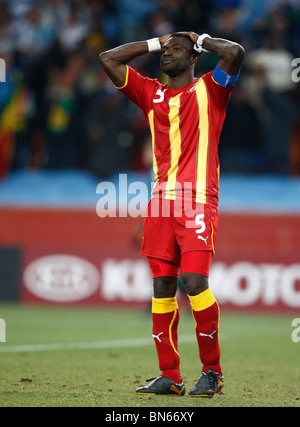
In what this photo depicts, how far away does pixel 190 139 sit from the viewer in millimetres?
5551

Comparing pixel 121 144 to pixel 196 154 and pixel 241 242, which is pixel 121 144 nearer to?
pixel 241 242

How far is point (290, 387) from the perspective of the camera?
589 centimetres

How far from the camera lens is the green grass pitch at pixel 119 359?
518cm

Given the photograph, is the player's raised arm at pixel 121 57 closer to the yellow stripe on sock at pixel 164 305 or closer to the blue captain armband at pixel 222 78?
the blue captain armband at pixel 222 78

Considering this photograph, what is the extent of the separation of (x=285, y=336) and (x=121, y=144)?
5032 mm

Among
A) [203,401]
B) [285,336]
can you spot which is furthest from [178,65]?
[285,336]

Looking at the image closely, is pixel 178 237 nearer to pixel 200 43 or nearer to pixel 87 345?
pixel 200 43

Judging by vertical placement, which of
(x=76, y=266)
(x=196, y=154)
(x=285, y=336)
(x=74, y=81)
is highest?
(x=74, y=81)

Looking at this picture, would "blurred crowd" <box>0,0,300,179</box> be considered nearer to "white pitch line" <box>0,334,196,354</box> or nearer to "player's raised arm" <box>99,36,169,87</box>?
"white pitch line" <box>0,334,196,354</box>

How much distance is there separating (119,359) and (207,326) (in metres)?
2.34

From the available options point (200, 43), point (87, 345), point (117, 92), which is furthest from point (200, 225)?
point (117, 92)

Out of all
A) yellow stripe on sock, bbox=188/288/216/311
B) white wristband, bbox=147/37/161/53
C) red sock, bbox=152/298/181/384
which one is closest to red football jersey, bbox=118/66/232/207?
white wristband, bbox=147/37/161/53

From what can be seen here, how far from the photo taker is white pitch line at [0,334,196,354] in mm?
8086

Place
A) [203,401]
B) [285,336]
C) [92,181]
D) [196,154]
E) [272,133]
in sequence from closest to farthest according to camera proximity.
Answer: [203,401] < [196,154] < [285,336] < [272,133] < [92,181]
